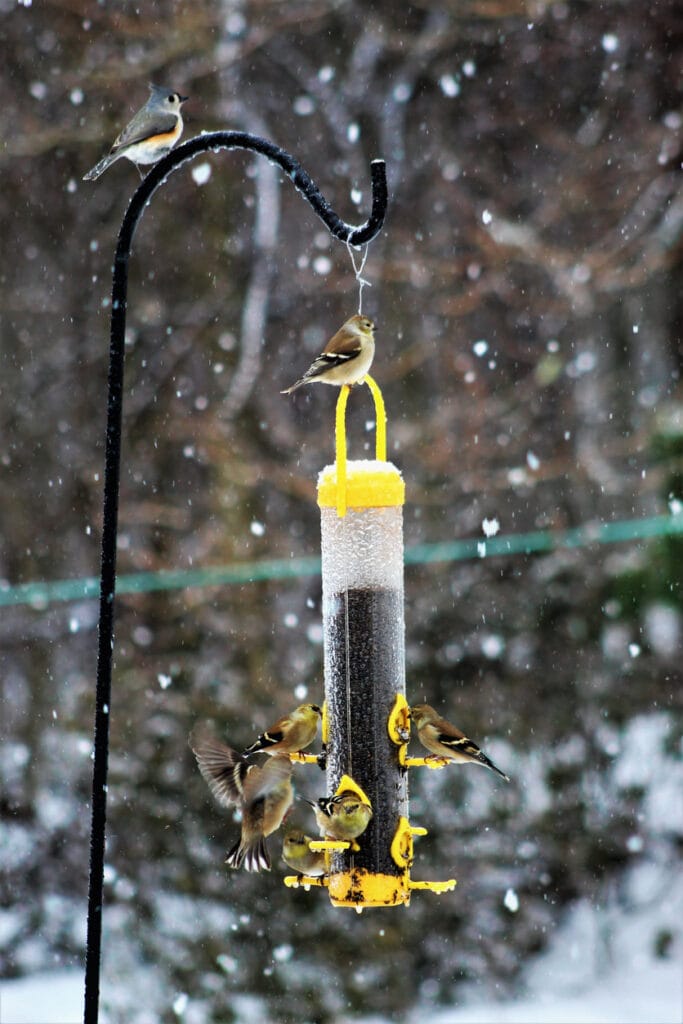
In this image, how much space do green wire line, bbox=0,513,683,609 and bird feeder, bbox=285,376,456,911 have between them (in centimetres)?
334

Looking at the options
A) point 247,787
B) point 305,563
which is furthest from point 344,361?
point 305,563

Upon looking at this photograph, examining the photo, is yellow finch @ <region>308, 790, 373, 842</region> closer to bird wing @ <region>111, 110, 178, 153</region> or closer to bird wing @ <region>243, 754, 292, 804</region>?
bird wing @ <region>243, 754, 292, 804</region>

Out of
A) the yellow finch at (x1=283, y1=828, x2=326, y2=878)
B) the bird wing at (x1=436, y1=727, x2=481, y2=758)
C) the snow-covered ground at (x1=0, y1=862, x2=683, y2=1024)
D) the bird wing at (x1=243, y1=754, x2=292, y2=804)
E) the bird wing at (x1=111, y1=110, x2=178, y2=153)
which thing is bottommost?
the snow-covered ground at (x1=0, y1=862, x2=683, y2=1024)

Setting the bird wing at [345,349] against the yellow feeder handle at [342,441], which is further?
the bird wing at [345,349]

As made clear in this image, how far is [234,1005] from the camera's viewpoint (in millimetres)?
6391

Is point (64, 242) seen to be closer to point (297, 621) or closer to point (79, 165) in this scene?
point (79, 165)

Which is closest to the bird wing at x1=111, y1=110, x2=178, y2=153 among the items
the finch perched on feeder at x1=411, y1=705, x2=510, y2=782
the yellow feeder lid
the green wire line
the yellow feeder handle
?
the yellow feeder handle

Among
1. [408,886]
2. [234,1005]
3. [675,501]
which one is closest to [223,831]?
[234,1005]

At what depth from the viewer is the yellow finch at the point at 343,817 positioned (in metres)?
2.94

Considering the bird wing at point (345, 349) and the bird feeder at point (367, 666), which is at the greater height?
the bird wing at point (345, 349)

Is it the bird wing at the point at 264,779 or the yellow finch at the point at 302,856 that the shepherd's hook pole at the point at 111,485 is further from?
the yellow finch at the point at 302,856

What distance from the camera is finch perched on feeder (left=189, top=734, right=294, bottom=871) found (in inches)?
115

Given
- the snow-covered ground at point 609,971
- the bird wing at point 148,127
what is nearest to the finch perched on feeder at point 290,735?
the bird wing at point 148,127

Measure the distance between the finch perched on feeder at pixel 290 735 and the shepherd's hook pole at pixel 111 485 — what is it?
690 millimetres
